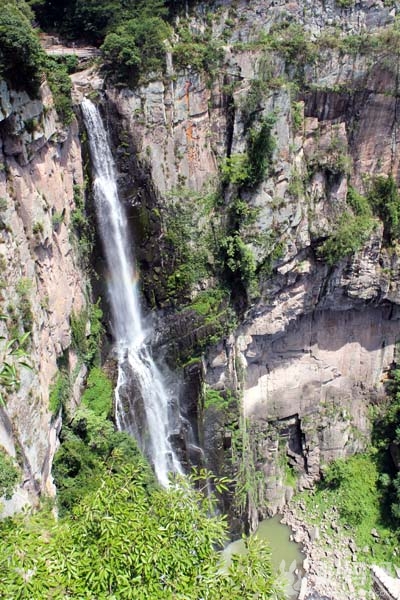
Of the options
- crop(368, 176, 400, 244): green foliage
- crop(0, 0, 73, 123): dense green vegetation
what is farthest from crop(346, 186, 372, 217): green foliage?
crop(0, 0, 73, 123): dense green vegetation

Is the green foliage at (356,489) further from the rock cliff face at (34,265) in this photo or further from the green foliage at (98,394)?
the rock cliff face at (34,265)

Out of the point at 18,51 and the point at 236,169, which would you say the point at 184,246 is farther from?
the point at 18,51

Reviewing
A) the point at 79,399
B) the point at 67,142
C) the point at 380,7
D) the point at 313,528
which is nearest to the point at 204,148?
the point at 67,142

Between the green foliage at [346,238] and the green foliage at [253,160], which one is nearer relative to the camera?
the green foliage at [253,160]

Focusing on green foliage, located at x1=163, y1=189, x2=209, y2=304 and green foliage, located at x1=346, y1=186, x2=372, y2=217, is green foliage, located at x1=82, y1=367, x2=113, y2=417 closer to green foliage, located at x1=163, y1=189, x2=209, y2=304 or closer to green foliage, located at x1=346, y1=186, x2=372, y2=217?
green foliage, located at x1=163, y1=189, x2=209, y2=304

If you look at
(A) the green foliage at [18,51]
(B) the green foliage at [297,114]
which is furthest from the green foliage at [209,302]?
(A) the green foliage at [18,51]

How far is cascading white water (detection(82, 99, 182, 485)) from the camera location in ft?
53.4

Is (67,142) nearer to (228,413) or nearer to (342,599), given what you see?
(228,413)

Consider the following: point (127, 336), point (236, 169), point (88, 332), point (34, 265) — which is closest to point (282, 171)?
point (236, 169)

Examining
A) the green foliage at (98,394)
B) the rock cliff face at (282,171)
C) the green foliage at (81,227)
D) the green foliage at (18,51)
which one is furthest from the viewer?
the rock cliff face at (282,171)

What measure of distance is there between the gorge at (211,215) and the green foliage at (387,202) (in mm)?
79

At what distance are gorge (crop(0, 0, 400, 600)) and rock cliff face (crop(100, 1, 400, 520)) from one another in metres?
0.07

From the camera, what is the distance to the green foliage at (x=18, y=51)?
36.4 ft

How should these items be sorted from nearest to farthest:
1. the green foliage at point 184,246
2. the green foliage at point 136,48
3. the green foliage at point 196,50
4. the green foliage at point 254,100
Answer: the green foliage at point 136,48, the green foliage at point 196,50, the green foliage at point 254,100, the green foliage at point 184,246
